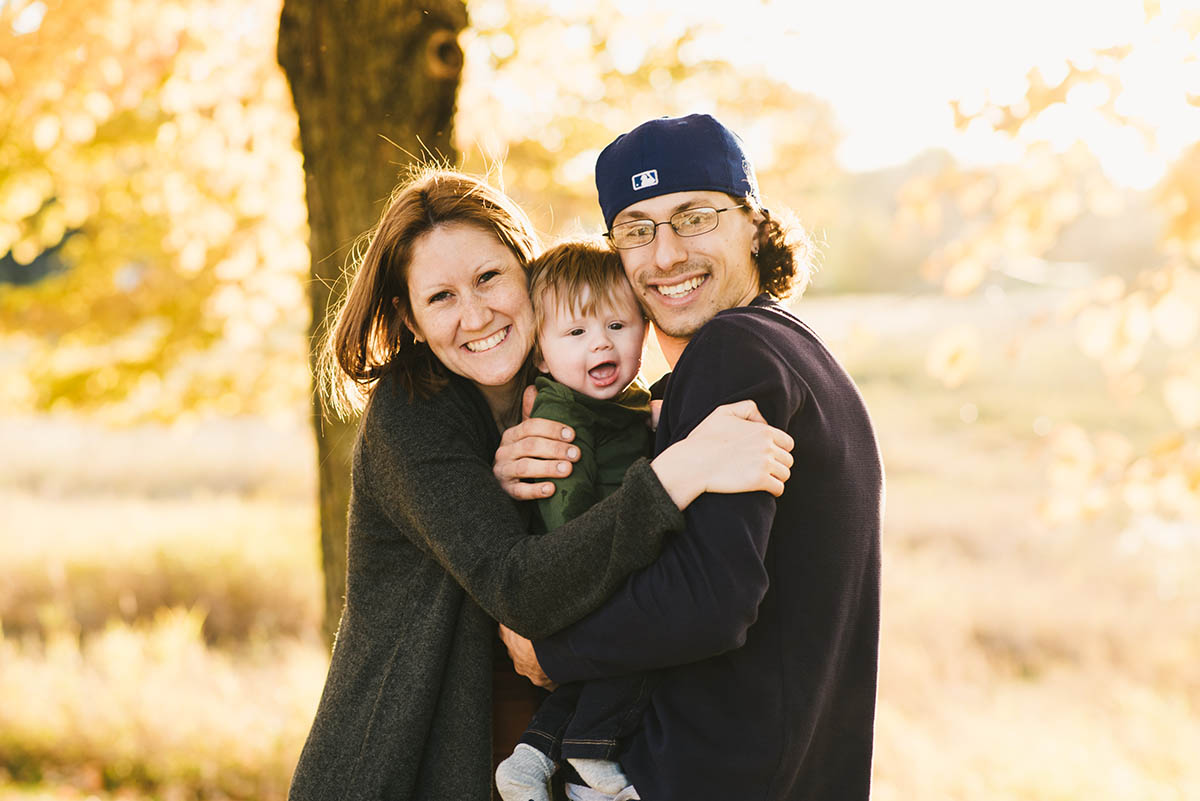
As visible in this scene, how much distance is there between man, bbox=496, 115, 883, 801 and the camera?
198cm

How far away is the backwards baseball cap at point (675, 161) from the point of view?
2.46m

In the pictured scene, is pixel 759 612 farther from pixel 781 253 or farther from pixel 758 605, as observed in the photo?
pixel 781 253

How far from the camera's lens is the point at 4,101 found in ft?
16.8

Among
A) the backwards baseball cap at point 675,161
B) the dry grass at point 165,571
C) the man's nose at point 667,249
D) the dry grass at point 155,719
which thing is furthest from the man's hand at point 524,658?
the dry grass at point 165,571

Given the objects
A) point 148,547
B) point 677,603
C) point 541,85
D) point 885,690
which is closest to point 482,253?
point 677,603

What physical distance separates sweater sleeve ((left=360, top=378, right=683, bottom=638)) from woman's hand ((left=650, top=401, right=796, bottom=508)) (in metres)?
0.04

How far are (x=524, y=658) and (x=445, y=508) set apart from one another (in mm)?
375

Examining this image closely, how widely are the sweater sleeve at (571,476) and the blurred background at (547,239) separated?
35.0 inches

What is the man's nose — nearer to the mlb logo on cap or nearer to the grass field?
the mlb logo on cap

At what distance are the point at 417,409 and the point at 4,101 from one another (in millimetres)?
3850

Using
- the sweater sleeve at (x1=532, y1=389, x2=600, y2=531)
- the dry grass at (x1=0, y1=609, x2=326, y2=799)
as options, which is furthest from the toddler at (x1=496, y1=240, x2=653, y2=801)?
the dry grass at (x1=0, y1=609, x2=326, y2=799)

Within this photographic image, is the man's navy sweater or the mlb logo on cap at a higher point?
the mlb logo on cap

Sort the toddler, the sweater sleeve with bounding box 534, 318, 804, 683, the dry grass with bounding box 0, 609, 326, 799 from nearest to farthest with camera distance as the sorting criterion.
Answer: the sweater sleeve with bounding box 534, 318, 804, 683 < the toddler < the dry grass with bounding box 0, 609, 326, 799

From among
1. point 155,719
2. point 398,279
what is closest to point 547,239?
point 398,279
